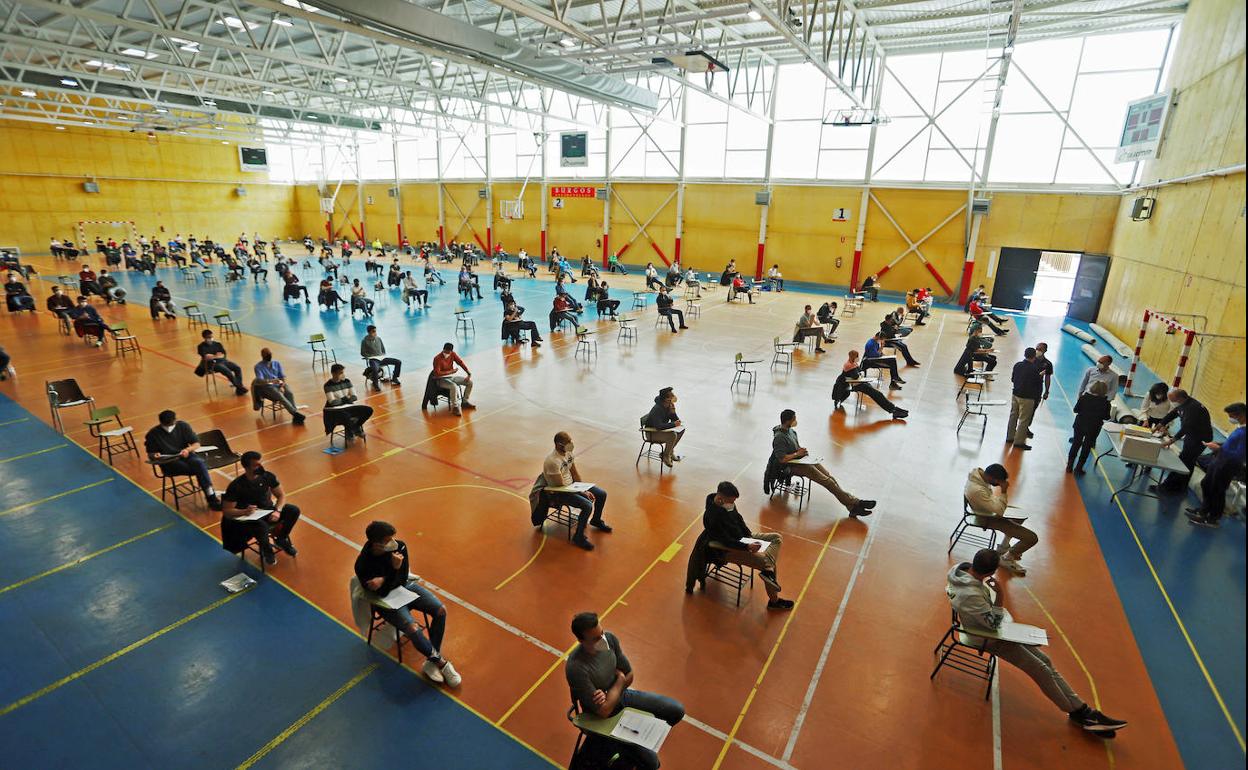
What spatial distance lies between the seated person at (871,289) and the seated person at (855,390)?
55.7 ft

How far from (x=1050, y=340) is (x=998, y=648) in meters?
20.4

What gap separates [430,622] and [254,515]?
2851 mm

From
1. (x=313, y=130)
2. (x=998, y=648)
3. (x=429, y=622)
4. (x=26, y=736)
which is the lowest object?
(x=26, y=736)

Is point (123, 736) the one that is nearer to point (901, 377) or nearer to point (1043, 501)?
point (1043, 501)

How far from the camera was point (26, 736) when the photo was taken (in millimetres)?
4922

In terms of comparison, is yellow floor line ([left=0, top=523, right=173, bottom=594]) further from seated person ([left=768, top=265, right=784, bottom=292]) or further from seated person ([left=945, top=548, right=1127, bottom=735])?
seated person ([left=768, top=265, right=784, bottom=292])

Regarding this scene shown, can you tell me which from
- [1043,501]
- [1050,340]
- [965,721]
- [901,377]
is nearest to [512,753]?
[965,721]

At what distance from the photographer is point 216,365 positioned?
43.6 feet

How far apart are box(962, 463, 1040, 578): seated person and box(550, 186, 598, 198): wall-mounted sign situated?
1315 inches

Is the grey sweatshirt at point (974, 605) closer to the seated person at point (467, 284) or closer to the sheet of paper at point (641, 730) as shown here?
the sheet of paper at point (641, 730)

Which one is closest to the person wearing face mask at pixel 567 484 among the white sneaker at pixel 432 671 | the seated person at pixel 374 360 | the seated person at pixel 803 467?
the white sneaker at pixel 432 671

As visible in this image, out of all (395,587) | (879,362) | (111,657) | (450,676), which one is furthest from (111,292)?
(879,362)

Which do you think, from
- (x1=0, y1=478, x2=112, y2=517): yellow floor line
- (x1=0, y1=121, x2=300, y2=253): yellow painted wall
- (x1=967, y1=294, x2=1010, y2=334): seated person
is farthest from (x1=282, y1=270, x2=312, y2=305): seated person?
(x1=0, y1=121, x2=300, y2=253): yellow painted wall

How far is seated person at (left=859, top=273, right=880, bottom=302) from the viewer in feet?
93.8
